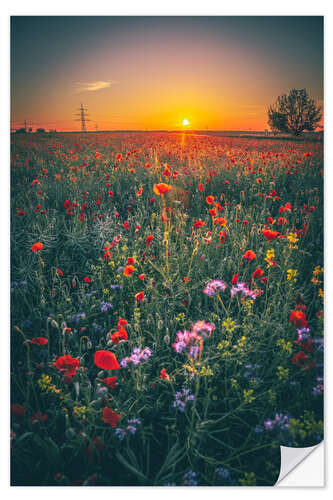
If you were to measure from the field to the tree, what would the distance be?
0.48 feet

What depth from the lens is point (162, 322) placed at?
140 cm

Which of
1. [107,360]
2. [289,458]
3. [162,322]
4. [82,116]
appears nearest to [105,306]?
[162,322]

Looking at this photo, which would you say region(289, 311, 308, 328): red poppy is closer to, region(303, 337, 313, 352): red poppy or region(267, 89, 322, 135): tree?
region(303, 337, 313, 352): red poppy

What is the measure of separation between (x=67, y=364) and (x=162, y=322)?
0.47 m

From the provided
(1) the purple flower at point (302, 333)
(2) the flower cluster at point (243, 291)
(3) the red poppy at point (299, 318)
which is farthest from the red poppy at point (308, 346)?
(2) the flower cluster at point (243, 291)

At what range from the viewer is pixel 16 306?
1.70 meters

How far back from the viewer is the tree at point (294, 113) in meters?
1.91

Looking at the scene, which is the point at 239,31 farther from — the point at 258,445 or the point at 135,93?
the point at 258,445

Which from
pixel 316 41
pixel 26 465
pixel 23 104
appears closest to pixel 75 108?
pixel 23 104

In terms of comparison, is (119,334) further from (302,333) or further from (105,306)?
(302,333)

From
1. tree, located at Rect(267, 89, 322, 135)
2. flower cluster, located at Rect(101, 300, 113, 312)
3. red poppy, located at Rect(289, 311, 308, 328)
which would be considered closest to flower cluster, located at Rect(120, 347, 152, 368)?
flower cluster, located at Rect(101, 300, 113, 312)

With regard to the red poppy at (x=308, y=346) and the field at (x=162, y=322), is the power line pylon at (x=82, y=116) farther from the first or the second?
the red poppy at (x=308, y=346)

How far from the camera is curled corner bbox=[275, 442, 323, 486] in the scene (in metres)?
1.25

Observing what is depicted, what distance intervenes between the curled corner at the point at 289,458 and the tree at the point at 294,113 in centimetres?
195
